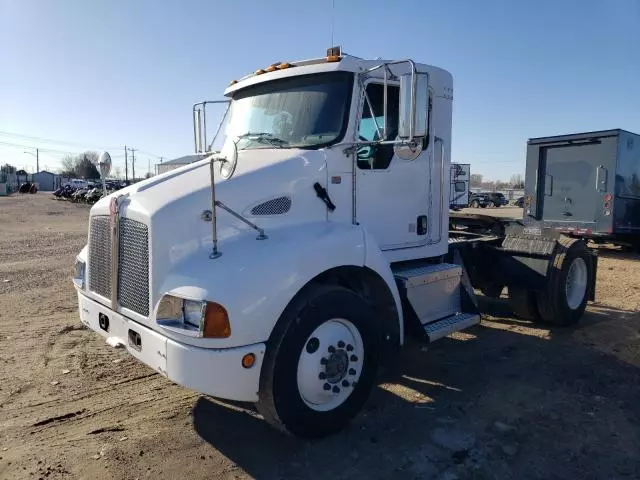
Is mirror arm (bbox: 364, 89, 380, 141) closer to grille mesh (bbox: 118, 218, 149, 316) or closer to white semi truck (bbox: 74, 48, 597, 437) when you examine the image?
white semi truck (bbox: 74, 48, 597, 437)

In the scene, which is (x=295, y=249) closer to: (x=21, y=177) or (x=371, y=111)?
(x=371, y=111)

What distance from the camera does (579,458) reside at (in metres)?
3.52

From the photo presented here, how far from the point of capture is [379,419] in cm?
408

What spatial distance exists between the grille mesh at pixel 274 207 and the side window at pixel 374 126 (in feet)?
2.97

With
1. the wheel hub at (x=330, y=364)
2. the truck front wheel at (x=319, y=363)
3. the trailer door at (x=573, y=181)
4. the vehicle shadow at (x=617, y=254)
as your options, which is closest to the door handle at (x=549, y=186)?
the trailer door at (x=573, y=181)

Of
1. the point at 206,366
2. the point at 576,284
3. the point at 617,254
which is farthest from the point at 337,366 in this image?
the point at 617,254

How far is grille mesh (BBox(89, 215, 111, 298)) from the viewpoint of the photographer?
3883mm

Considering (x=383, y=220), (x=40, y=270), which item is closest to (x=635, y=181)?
(x=383, y=220)

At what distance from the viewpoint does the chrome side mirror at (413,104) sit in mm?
3863

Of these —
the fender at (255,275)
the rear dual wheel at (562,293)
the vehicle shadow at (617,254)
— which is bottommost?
the vehicle shadow at (617,254)

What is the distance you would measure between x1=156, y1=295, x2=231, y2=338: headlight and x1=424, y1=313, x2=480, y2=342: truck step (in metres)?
2.20

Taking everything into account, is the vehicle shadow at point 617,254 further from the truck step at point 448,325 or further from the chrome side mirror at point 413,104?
the chrome side mirror at point 413,104

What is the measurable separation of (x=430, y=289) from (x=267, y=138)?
83.3 inches

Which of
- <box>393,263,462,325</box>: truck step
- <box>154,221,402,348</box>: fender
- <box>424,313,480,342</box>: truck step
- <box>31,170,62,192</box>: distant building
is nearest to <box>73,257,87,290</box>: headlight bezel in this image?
<box>154,221,402,348</box>: fender
